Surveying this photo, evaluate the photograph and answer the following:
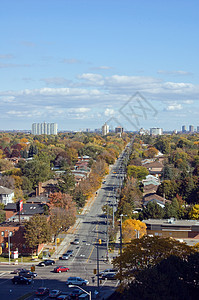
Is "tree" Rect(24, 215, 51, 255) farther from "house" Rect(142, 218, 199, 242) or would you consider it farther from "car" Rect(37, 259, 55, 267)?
"house" Rect(142, 218, 199, 242)

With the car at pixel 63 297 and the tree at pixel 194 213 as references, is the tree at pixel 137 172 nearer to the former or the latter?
the tree at pixel 194 213

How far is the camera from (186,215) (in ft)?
222

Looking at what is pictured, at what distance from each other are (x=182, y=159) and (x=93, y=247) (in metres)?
74.6

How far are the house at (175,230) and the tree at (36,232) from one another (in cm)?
1723

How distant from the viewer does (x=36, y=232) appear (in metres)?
50.0

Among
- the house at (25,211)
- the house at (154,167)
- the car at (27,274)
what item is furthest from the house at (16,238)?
the house at (154,167)

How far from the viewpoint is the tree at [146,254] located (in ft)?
109

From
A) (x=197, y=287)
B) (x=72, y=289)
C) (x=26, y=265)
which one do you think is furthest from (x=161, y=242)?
(x=26, y=265)

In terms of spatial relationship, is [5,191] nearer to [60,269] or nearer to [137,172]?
[137,172]

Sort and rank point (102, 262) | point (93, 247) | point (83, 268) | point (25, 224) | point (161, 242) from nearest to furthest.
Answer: point (161, 242), point (83, 268), point (102, 262), point (25, 224), point (93, 247)

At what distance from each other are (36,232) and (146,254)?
20.3 m

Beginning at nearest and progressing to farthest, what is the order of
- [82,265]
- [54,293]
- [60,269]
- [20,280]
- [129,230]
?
[54,293]
[20,280]
[60,269]
[82,265]
[129,230]

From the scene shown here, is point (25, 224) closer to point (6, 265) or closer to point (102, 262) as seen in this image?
point (6, 265)

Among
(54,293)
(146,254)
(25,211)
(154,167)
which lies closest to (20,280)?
(54,293)
